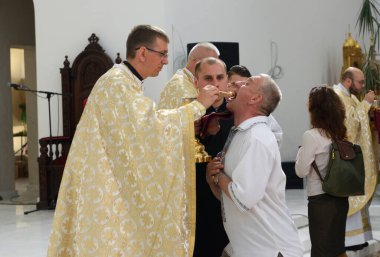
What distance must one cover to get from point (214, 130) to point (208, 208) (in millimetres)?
491

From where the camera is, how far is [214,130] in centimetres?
366

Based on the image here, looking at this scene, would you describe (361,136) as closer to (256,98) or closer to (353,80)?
(353,80)

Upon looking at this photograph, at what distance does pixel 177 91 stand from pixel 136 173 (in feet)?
4.62

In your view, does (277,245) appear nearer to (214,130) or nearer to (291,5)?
(214,130)

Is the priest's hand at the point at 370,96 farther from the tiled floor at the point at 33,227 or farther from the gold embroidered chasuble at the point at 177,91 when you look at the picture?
the gold embroidered chasuble at the point at 177,91

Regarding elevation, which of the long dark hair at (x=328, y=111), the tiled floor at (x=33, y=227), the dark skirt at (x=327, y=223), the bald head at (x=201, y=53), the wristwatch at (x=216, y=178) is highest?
the bald head at (x=201, y=53)

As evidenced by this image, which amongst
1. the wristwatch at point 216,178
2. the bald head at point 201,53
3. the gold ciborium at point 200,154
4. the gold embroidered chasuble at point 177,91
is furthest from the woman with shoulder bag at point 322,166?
the wristwatch at point 216,178

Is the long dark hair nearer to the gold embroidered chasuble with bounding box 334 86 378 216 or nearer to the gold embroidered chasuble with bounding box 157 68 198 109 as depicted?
the gold embroidered chasuble with bounding box 157 68 198 109

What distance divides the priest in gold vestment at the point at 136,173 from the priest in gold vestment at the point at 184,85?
1186 mm

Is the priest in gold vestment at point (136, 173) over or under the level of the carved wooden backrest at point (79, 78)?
under

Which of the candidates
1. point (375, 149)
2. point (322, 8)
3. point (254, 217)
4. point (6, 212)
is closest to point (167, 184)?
point (254, 217)

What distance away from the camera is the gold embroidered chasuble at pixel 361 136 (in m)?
7.24

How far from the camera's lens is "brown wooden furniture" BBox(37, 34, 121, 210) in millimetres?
10000

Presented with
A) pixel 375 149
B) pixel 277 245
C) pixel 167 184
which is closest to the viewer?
pixel 277 245
